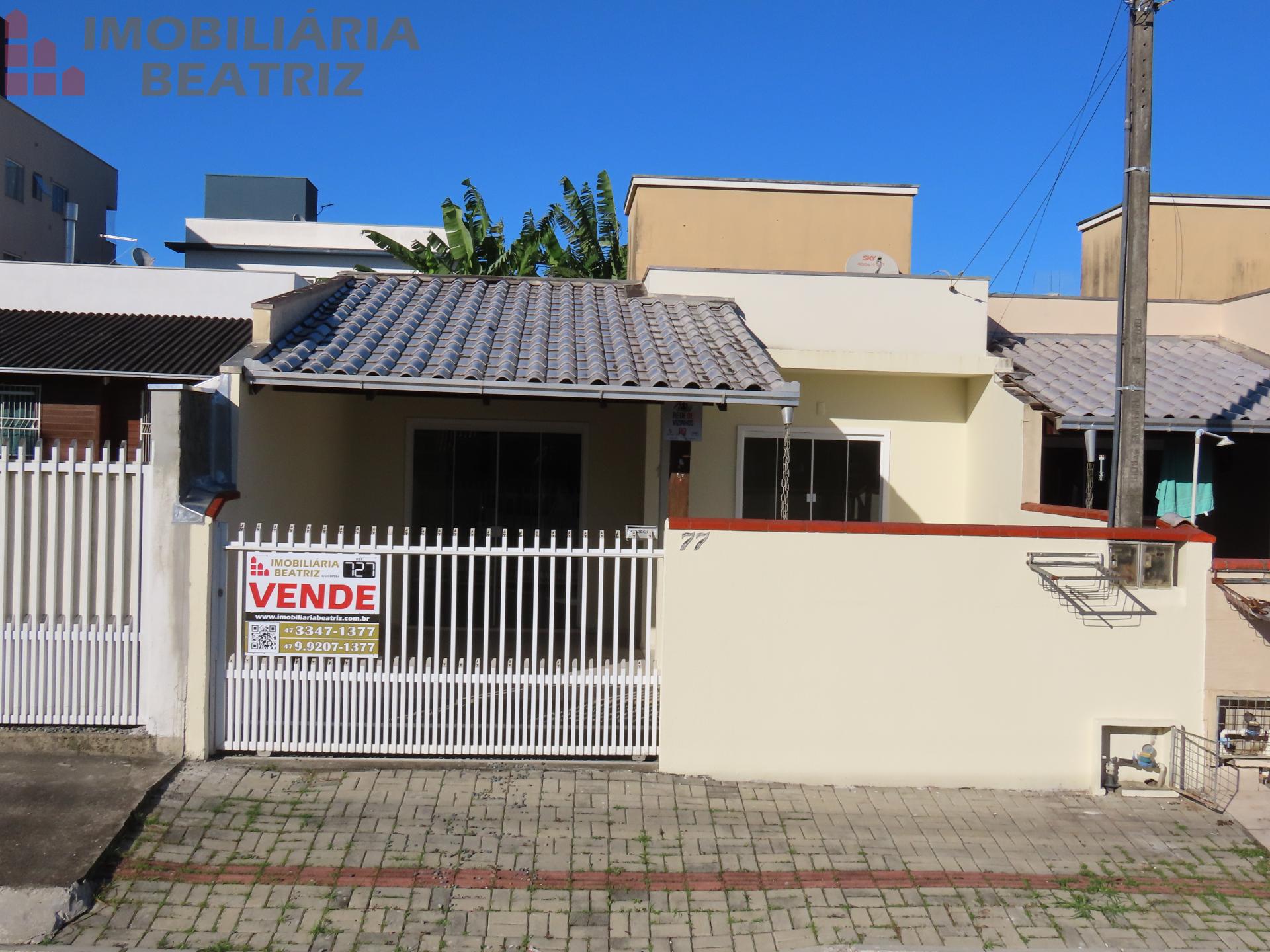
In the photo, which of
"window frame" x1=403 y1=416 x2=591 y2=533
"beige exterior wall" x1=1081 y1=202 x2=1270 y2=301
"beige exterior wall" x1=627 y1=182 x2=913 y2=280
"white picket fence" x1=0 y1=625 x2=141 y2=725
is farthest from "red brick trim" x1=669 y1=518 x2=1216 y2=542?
"beige exterior wall" x1=1081 y1=202 x2=1270 y2=301

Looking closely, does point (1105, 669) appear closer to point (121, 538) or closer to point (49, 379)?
point (121, 538)

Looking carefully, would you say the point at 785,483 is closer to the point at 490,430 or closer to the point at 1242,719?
the point at 490,430

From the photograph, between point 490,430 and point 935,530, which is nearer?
point 935,530

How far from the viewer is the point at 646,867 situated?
18.9 feet

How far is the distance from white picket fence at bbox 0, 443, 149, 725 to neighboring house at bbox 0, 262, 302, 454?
4.69 metres

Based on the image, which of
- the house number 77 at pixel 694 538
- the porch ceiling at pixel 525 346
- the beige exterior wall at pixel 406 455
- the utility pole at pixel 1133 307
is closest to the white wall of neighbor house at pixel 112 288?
the beige exterior wall at pixel 406 455

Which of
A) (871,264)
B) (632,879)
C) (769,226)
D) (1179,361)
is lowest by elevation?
(632,879)

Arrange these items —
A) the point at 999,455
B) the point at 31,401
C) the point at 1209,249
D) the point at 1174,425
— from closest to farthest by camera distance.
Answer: the point at 1174,425
the point at 999,455
the point at 31,401
the point at 1209,249

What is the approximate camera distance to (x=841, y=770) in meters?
7.01

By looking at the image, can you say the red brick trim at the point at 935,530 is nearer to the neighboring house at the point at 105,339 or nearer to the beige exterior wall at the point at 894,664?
the beige exterior wall at the point at 894,664

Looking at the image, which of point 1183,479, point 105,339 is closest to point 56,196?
point 105,339

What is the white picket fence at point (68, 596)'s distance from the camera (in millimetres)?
6945

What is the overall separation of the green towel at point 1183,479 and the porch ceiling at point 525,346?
4481 millimetres

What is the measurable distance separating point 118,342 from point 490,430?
18.5ft
